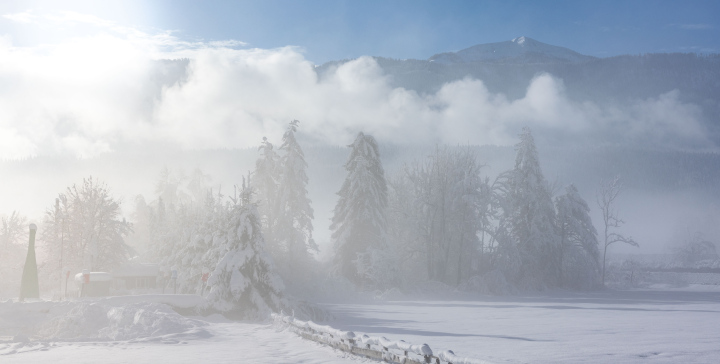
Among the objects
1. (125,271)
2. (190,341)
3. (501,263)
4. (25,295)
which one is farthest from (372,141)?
(190,341)

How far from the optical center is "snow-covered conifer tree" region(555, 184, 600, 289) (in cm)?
5947

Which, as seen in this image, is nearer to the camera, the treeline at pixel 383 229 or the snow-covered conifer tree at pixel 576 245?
the treeline at pixel 383 229

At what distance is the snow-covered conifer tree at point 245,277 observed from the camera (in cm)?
3016

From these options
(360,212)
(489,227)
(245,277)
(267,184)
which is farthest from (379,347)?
(489,227)

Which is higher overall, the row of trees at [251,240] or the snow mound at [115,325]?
the row of trees at [251,240]

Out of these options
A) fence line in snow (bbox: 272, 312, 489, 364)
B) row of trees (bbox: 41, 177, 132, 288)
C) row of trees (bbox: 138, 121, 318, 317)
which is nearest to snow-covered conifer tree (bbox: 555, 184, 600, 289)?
row of trees (bbox: 138, 121, 318, 317)

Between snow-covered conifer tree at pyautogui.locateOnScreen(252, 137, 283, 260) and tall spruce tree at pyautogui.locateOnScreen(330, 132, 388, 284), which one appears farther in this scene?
snow-covered conifer tree at pyautogui.locateOnScreen(252, 137, 283, 260)

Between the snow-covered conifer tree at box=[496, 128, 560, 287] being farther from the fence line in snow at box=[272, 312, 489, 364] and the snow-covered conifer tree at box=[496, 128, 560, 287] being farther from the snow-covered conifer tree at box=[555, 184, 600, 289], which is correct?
the fence line in snow at box=[272, 312, 489, 364]

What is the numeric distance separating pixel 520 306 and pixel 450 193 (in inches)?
787

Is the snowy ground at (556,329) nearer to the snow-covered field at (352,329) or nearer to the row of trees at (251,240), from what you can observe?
the snow-covered field at (352,329)

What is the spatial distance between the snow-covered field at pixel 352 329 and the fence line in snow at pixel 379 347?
0.39 metres

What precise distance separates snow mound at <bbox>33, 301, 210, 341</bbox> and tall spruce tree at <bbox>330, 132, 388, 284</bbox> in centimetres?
2700

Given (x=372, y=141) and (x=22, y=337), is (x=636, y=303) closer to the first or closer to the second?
(x=372, y=141)

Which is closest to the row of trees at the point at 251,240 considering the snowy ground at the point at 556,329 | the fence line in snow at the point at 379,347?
the snowy ground at the point at 556,329
